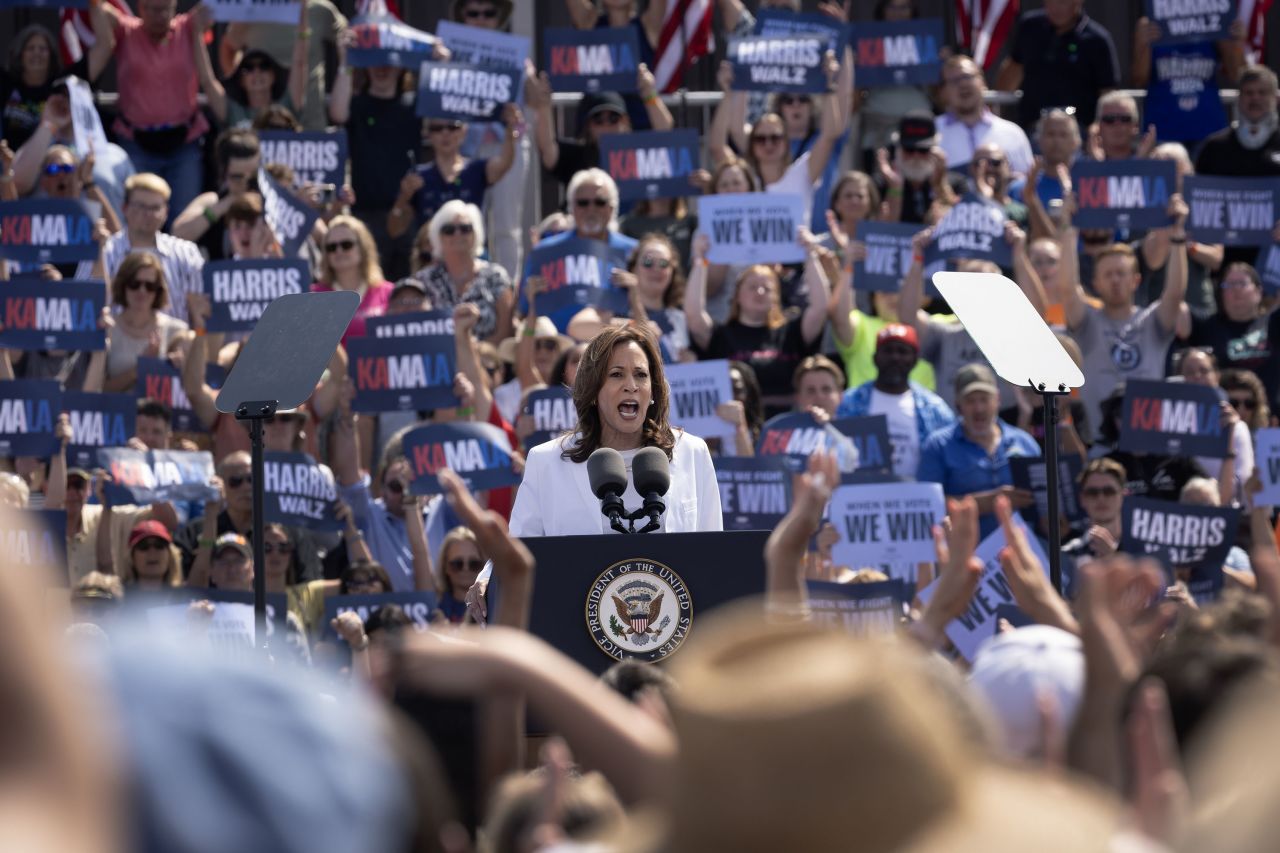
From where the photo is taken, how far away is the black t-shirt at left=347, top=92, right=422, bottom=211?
35.9 ft

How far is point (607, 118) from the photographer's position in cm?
1084

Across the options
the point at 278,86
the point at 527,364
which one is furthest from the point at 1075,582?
the point at 278,86

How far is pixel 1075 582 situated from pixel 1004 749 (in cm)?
580

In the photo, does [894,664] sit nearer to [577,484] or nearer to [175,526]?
[577,484]

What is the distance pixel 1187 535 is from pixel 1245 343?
2093mm

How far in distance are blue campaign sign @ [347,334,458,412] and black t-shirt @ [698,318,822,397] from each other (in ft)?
4.27

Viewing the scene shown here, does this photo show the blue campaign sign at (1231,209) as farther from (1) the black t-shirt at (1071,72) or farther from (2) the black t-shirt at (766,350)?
(2) the black t-shirt at (766,350)

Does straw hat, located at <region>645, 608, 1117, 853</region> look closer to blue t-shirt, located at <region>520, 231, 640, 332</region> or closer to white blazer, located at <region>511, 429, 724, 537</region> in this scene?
white blazer, located at <region>511, 429, 724, 537</region>

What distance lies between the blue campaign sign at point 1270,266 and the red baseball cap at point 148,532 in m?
5.46

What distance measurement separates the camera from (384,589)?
7.87m

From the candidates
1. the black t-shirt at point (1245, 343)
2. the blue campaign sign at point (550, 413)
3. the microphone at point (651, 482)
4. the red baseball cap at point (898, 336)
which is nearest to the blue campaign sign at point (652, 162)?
the red baseball cap at point (898, 336)

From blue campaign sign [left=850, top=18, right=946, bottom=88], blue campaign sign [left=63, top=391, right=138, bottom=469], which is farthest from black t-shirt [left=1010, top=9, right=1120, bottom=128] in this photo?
blue campaign sign [left=63, top=391, right=138, bottom=469]

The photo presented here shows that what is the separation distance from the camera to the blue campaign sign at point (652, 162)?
10.3 metres

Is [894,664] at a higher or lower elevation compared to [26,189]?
lower
